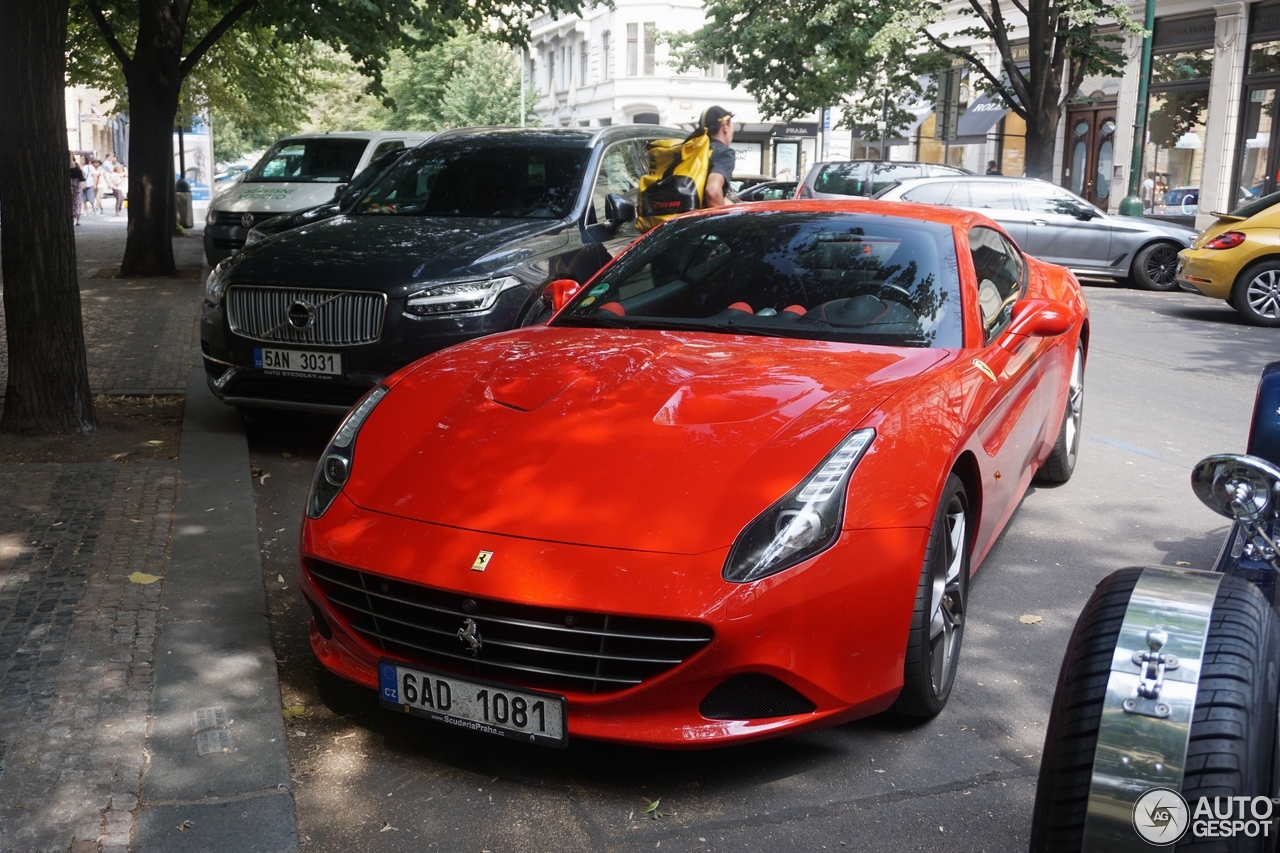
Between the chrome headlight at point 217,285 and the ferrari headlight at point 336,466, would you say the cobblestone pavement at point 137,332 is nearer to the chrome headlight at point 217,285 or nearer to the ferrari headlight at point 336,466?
the chrome headlight at point 217,285

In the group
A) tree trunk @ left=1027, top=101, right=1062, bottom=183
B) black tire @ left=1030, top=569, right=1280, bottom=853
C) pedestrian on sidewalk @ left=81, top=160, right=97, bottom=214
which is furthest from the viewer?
pedestrian on sidewalk @ left=81, top=160, right=97, bottom=214

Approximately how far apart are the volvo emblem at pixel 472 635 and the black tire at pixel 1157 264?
53.8 feet

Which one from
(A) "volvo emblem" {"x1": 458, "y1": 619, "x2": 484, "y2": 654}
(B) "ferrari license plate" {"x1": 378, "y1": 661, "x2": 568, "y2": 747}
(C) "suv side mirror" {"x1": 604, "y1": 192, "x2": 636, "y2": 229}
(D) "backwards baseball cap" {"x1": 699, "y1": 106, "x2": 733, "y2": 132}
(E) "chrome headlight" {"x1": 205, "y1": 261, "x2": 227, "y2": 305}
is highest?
(D) "backwards baseball cap" {"x1": 699, "y1": 106, "x2": 733, "y2": 132}

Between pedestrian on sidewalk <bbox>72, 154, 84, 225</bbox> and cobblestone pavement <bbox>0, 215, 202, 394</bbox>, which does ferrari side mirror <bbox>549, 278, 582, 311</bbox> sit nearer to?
cobblestone pavement <bbox>0, 215, 202, 394</bbox>

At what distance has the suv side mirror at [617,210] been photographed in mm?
7797

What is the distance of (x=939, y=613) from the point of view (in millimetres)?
3729

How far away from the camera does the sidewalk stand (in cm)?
322

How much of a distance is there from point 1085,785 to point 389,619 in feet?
6.34

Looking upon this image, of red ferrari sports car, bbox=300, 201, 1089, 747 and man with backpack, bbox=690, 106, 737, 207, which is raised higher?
man with backpack, bbox=690, 106, 737, 207

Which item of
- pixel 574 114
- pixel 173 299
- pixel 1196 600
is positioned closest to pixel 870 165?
pixel 173 299

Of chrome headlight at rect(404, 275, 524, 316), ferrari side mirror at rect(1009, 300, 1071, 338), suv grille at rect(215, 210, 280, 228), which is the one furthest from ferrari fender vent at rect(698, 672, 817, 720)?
suv grille at rect(215, 210, 280, 228)

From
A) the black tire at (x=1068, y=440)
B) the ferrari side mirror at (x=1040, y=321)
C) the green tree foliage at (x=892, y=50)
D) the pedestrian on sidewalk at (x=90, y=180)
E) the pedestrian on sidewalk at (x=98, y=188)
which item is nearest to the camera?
the ferrari side mirror at (x=1040, y=321)

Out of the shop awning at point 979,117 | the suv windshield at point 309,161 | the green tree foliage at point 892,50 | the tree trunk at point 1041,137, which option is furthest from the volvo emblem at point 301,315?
the shop awning at point 979,117

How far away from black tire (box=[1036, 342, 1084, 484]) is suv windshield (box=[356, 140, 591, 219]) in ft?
10.6
